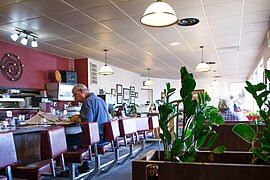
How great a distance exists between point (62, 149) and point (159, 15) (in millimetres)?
1878

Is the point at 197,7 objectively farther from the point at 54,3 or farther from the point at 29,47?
the point at 29,47

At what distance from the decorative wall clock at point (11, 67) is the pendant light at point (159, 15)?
13.8ft

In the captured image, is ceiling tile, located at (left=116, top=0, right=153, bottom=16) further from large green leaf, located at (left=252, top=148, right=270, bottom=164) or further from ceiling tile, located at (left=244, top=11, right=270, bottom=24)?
large green leaf, located at (left=252, top=148, right=270, bottom=164)

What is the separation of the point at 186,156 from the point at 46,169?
5.37 ft

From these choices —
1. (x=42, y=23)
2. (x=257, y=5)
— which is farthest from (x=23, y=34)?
(x=257, y=5)

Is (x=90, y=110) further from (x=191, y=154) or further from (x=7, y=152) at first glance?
(x=191, y=154)

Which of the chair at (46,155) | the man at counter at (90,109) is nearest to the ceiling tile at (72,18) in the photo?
the man at counter at (90,109)

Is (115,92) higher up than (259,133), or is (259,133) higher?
(115,92)

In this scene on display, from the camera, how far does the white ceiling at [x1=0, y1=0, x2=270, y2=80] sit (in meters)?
4.27

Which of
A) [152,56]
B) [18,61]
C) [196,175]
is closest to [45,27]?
[18,61]

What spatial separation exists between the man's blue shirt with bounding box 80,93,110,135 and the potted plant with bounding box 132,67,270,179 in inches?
102

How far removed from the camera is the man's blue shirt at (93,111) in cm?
407

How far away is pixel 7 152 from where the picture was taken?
2133 millimetres

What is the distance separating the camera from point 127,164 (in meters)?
5.28
